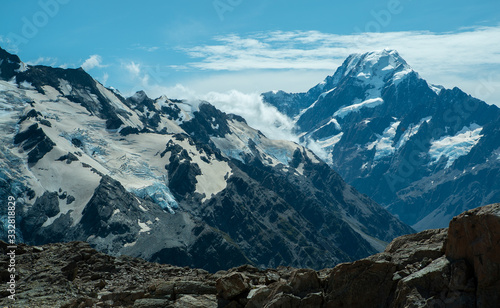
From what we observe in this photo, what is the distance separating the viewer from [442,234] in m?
40.9

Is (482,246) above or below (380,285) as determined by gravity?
above

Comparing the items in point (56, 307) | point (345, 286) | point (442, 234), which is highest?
point (442, 234)

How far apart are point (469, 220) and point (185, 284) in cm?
2397

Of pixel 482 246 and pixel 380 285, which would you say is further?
pixel 380 285

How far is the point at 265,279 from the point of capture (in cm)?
4678

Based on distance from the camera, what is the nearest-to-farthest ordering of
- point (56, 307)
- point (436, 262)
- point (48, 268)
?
point (436, 262), point (56, 307), point (48, 268)

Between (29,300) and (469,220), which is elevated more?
(469,220)

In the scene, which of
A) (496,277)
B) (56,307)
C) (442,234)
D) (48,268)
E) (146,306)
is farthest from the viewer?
(48,268)

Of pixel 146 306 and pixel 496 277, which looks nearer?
pixel 496 277

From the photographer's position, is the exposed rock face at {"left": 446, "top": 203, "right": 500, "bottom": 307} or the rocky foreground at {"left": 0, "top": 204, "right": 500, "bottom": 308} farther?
the rocky foreground at {"left": 0, "top": 204, "right": 500, "bottom": 308}

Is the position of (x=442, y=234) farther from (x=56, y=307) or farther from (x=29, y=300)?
(x=29, y=300)

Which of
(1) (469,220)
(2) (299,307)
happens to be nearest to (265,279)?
(2) (299,307)

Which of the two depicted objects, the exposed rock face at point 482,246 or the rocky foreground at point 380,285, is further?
the rocky foreground at point 380,285

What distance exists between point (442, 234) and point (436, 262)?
5.01m
